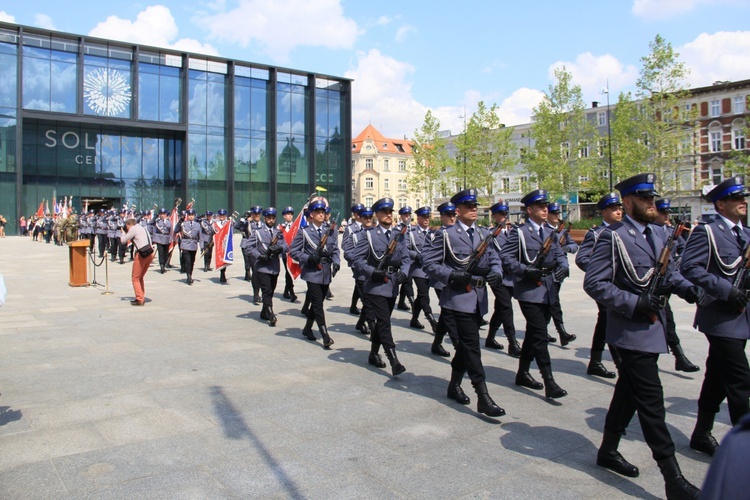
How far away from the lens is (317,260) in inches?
339

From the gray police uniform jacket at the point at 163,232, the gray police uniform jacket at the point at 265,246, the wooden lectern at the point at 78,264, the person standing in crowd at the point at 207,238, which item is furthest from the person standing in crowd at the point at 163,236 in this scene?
the gray police uniform jacket at the point at 265,246

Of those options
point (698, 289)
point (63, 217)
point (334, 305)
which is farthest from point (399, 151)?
point (698, 289)

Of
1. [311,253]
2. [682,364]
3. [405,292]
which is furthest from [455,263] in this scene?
[405,292]

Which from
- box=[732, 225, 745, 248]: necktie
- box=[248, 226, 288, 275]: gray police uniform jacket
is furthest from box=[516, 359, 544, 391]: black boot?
box=[248, 226, 288, 275]: gray police uniform jacket

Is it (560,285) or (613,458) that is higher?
(560,285)

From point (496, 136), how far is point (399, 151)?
51.2 meters

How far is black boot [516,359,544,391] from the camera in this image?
6.45 m

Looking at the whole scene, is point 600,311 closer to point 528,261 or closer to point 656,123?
point 528,261

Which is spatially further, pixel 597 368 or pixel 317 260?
pixel 317 260

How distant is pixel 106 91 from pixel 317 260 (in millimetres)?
44676

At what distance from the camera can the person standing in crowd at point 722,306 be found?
4453 mm

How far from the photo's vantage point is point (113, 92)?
46.9 metres

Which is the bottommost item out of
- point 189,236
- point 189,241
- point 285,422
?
point 285,422

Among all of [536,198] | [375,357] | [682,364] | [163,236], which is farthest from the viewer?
[163,236]
